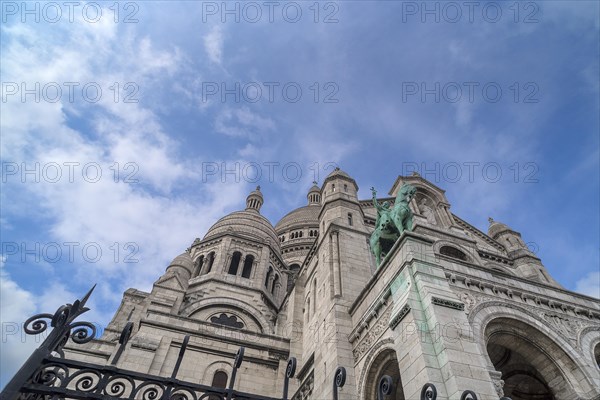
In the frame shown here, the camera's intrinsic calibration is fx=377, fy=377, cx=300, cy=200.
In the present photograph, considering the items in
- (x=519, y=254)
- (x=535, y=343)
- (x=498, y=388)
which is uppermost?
(x=519, y=254)

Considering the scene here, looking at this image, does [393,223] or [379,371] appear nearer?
[379,371]

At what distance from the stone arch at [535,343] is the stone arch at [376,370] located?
2.59 meters

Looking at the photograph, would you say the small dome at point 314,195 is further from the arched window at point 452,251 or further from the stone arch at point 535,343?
the stone arch at point 535,343

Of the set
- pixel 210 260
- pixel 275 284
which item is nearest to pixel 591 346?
pixel 275 284

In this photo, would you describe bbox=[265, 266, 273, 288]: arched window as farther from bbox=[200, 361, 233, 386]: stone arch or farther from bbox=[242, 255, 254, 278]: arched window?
bbox=[200, 361, 233, 386]: stone arch

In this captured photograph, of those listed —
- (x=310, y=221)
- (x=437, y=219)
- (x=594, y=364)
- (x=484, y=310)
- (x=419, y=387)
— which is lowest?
(x=419, y=387)

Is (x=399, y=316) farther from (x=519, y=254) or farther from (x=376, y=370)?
(x=519, y=254)

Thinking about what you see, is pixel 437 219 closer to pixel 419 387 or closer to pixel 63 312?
pixel 419 387

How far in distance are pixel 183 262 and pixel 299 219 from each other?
21098mm

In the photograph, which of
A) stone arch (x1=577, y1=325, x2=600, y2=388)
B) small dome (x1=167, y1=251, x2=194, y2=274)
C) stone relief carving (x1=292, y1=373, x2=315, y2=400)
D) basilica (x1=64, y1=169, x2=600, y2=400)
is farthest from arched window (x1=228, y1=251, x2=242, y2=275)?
stone arch (x1=577, y1=325, x2=600, y2=388)

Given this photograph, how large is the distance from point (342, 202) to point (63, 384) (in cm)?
1747

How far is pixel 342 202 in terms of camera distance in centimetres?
2083

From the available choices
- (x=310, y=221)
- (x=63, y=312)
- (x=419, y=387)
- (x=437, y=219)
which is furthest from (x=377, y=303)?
(x=310, y=221)

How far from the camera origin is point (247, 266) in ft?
95.9
